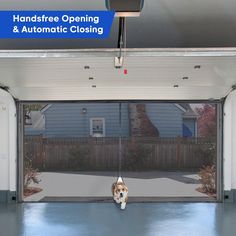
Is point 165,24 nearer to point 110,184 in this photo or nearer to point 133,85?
point 133,85

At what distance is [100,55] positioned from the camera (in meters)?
4.28

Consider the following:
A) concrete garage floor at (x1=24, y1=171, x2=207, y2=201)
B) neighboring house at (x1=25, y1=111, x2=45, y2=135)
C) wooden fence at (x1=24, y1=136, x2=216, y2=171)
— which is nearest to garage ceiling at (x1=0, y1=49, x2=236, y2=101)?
concrete garage floor at (x1=24, y1=171, x2=207, y2=201)

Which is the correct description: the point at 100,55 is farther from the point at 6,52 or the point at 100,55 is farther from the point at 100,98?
the point at 100,98

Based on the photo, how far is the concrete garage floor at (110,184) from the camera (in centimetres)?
960

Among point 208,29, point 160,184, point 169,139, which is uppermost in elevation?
point 208,29

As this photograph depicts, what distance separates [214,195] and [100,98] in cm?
352

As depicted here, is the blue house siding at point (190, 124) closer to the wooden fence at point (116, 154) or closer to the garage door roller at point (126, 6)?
the wooden fence at point (116, 154)

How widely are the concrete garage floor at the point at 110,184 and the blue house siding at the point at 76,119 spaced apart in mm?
2220

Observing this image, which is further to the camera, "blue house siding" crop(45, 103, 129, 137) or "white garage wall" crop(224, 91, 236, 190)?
"blue house siding" crop(45, 103, 129, 137)

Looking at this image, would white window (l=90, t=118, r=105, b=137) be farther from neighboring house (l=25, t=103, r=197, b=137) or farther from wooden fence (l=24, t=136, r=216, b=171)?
wooden fence (l=24, t=136, r=216, b=171)

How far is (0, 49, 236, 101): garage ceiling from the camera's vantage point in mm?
4285

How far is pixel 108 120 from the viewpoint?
15.8 metres

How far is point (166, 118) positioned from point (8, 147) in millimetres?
9735

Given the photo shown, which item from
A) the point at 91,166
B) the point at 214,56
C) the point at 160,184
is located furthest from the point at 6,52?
the point at 91,166
